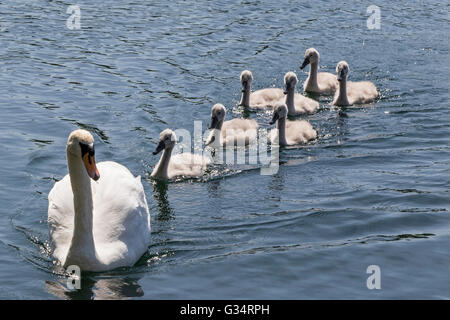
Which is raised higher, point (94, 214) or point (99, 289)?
point (94, 214)

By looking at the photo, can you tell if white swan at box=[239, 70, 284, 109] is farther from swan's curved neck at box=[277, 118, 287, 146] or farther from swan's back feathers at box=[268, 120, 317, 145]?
swan's curved neck at box=[277, 118, 287, 146]

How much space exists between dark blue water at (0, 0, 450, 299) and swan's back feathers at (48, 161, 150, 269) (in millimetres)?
228

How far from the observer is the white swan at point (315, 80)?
57.0 feet

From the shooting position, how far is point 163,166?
12914mm

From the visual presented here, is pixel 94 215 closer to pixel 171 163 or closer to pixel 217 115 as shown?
pixel 171 163

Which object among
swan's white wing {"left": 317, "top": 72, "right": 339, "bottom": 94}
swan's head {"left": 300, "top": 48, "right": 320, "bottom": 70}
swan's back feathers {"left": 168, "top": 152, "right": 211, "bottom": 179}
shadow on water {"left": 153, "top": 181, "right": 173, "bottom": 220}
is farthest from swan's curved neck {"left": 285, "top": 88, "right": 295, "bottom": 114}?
shadow on water {"left": 153, "top": 181, "right": 173, "bottom": 220}

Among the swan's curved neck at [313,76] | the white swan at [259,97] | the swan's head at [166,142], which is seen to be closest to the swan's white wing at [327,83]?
the swan's curved neck at [313,76]

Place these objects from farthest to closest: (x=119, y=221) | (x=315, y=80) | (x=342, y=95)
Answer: (x=315, y=80) → (x=342, y=95) → (x=119, y=221)

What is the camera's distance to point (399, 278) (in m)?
9.67

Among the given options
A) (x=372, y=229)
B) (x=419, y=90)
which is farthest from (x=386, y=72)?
(x=372, y=229)

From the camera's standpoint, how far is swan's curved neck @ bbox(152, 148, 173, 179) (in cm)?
1289

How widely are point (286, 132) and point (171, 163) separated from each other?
2.56 meters

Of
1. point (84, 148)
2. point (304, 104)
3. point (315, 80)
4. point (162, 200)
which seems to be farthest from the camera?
point (315, 80)

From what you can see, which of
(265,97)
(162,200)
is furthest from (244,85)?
(162,200)
